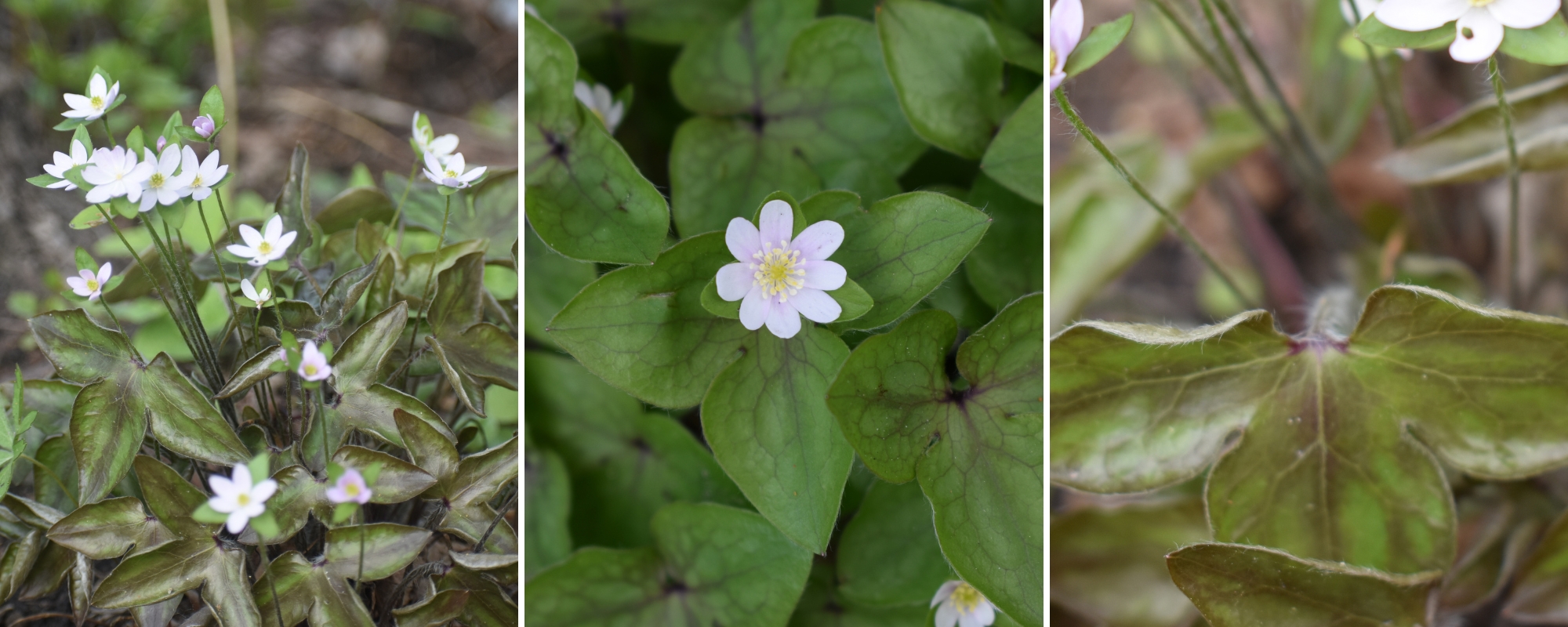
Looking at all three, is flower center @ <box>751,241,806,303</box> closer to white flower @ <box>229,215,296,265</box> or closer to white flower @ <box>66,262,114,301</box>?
white flower @ <box>229,215,296,265</box>

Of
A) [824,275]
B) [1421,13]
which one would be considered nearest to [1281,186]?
[1421,13]

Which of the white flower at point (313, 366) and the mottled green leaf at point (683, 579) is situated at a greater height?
the white flower at point (313, 366)

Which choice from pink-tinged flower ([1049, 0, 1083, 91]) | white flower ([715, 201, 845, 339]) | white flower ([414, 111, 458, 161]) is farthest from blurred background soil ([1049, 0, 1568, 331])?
white flower ([414, 111, 458, 161])

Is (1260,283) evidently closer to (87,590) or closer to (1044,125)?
(1044,125)

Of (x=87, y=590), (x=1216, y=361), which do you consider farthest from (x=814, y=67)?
(x=87, y=590)

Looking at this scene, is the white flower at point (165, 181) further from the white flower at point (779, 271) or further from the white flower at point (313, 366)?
the white flower at point (779, 271)

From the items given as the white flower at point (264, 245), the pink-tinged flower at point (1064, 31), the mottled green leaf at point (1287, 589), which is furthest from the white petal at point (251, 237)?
the mottled green leaf at point (1287, 589)
